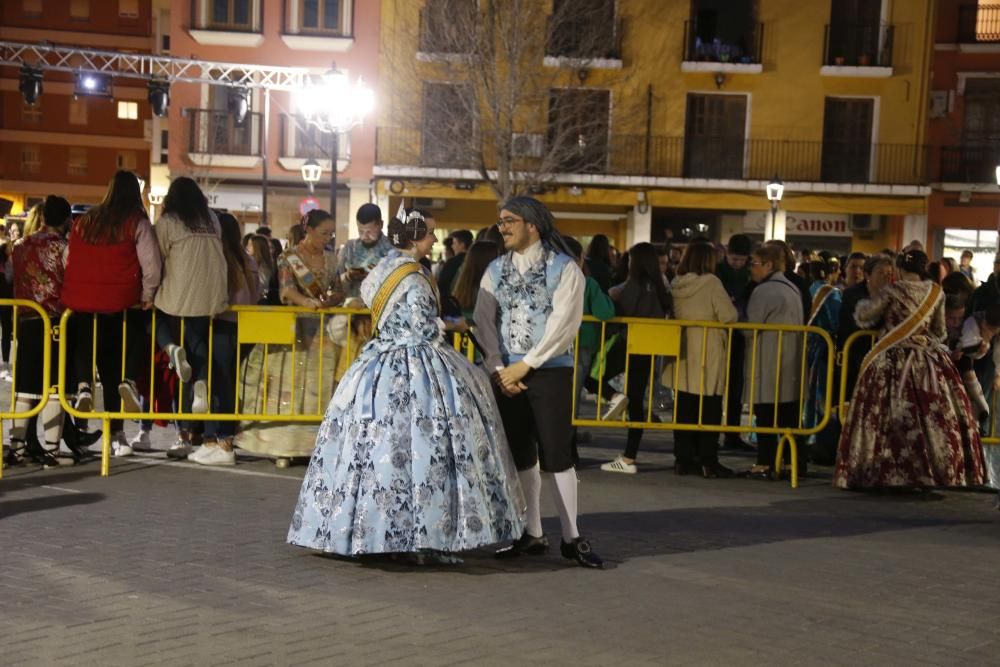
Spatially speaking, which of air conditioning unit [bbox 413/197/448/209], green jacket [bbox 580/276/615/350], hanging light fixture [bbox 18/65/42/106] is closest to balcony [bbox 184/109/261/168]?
air conditioning unit [bbox 413/197/448/209]

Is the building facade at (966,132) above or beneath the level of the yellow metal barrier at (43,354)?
above

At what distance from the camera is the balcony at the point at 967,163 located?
122 feet

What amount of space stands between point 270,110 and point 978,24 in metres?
Result: 19.0

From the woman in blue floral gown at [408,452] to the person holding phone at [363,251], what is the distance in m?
3.26

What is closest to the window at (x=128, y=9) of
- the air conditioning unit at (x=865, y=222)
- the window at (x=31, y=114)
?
the window at (x=31, y=114)

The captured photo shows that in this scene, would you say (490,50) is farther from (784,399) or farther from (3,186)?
(3,186)

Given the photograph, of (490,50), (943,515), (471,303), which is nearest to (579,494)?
(471,303)

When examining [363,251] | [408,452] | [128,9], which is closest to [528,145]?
[363,251]

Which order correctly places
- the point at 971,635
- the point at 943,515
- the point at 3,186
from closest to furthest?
the point at 971,635 → the point at 943,515 → the point at 3,186

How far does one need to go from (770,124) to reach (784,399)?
25.6 m

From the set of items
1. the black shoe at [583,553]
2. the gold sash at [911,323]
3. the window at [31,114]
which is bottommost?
the black shoe at [583,553]

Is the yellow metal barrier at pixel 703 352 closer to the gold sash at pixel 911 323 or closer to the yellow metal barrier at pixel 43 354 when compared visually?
the gold sash at pixel 911 323

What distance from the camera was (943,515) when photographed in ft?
32.9

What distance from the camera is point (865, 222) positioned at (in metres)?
36.4
